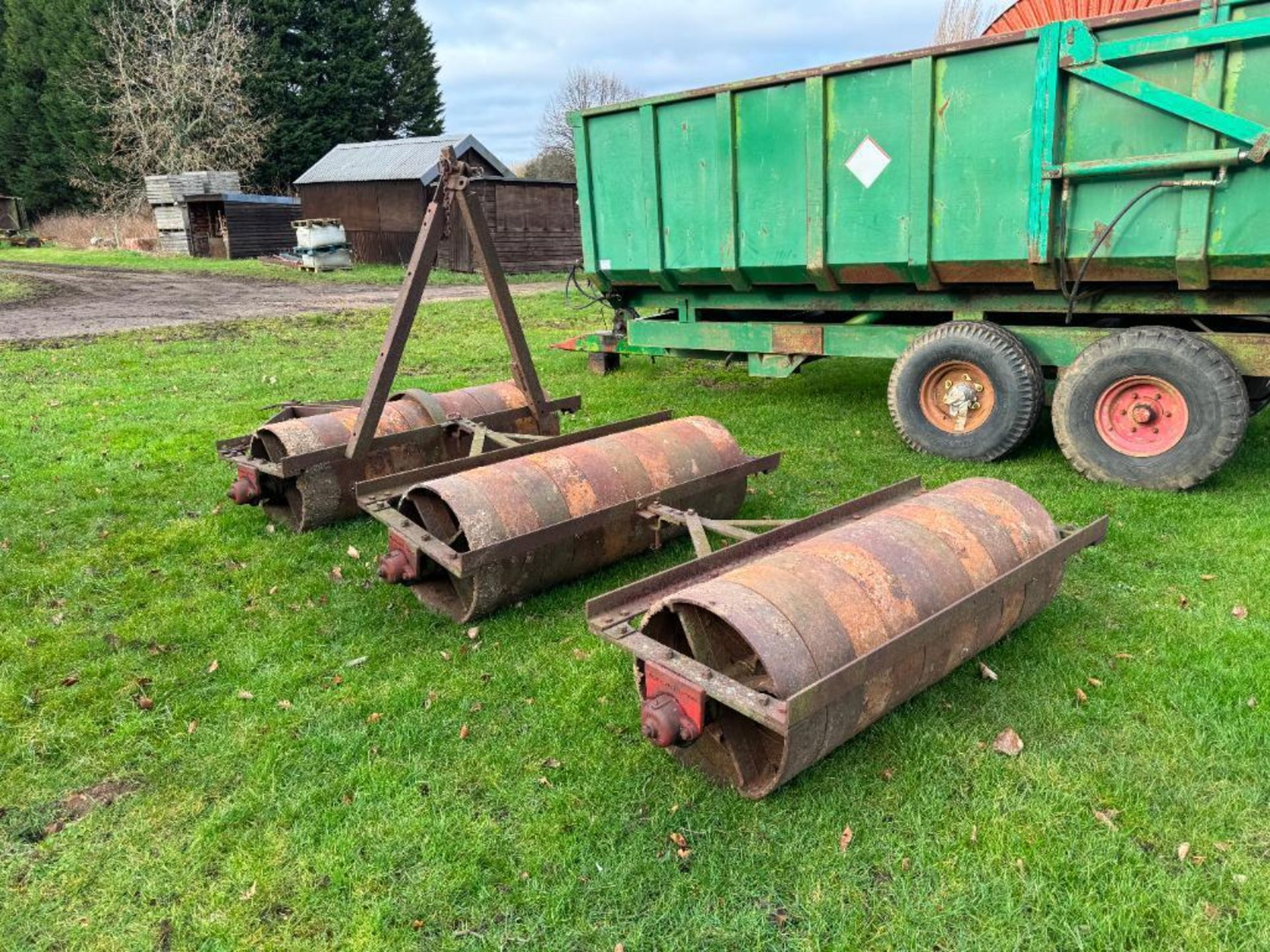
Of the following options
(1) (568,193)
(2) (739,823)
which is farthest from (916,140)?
(1) (568,193)

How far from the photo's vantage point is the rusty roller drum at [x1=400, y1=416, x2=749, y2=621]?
398 cm

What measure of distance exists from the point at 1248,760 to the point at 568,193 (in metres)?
24.8

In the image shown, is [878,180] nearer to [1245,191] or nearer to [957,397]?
[957,397]

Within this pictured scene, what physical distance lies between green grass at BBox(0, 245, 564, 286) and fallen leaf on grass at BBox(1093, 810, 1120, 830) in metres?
20.3

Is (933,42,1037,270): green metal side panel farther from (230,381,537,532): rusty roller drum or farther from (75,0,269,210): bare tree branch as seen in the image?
(75,0,269,210): bare tree branch

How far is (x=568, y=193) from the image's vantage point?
25547 mm

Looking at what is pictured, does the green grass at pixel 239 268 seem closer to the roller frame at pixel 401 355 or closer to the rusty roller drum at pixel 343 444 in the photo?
the rusty roller drum at pixel 343 444

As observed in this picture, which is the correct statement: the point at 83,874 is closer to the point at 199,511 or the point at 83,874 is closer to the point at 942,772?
the point at 942,772

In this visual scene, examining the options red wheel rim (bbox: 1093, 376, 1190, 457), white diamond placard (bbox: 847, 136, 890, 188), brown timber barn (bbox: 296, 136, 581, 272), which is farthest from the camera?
brown timber barn (bbox: 296, 136, 581, 272)

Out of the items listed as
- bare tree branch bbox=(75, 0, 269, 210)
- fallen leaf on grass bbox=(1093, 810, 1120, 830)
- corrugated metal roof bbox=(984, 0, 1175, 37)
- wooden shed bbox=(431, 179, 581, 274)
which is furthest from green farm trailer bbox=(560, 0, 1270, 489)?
bare tree branch bbox=(75, 0, 269, 210)

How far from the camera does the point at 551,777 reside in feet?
9.90

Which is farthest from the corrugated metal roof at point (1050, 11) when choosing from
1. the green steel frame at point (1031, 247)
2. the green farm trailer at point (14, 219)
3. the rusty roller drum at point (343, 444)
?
the green farm trailer at point (14, 219)

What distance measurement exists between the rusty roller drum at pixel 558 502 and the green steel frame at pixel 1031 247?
2.56 metres

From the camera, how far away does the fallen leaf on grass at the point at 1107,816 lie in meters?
2.65
